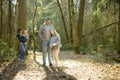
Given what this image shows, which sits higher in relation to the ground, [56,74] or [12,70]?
[12,70]

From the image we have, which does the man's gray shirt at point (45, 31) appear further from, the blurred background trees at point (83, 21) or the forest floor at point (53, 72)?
the blurred background trees at point (83, 21)

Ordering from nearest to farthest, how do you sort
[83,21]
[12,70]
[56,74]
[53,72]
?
[56,74] → [53,72] → [12,70] → [83,21]

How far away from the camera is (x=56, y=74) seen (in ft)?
35.3

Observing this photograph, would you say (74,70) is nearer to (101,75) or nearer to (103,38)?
(101,75)

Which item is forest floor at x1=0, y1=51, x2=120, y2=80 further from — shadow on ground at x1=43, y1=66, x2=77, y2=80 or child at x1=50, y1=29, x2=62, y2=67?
child at x1=50, y1=29, x2=62, y2=67

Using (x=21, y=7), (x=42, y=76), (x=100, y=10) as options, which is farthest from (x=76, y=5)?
(x=42, y=76)

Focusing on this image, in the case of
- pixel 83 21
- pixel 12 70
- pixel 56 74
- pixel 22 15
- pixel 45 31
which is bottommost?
pixel 56 74

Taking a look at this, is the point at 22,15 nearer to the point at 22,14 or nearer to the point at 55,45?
the point at 22,14

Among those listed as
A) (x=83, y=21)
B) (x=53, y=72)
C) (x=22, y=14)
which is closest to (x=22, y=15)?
(x=22, y=14)

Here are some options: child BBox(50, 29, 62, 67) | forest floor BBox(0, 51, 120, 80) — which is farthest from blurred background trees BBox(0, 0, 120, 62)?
forest floor BBox(0, 51, 120, 80)

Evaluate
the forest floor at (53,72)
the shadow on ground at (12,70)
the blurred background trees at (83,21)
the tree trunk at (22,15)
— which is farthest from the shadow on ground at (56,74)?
the blurred background trees at (83,21)

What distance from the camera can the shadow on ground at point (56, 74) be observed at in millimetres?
10186

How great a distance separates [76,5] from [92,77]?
2548 cm

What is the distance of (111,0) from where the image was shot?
2095cm
